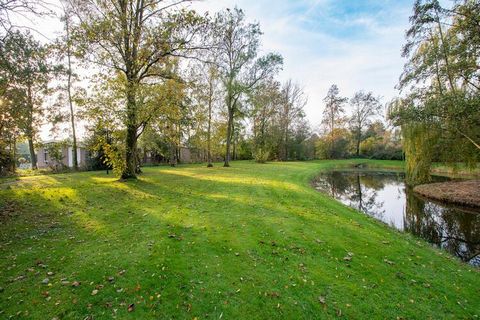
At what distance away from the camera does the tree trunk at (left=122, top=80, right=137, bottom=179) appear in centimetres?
1195

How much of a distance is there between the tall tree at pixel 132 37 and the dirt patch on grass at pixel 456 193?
53.7ft

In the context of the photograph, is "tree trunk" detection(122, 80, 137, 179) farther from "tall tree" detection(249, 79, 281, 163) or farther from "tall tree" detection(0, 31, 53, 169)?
"tall tree" detection(249, 79, 281, 163)

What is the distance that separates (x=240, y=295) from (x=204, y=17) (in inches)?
530

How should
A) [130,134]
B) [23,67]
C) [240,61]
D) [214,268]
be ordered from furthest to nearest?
[240,61] → [130,134] → [23,67] → [214,268]

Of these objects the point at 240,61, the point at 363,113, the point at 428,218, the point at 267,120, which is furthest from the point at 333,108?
the point at 428,218

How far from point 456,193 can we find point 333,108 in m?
48.1

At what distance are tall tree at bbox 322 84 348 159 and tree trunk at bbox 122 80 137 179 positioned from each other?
169ft

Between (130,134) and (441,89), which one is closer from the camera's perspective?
(130,134)

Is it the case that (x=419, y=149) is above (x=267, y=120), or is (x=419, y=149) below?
below

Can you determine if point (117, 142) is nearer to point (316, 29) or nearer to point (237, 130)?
point (316, 29)

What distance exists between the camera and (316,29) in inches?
613

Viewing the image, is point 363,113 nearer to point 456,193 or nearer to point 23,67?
point 456,193

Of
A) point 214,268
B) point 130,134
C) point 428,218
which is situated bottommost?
point 428,218

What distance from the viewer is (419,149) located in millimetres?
16234
